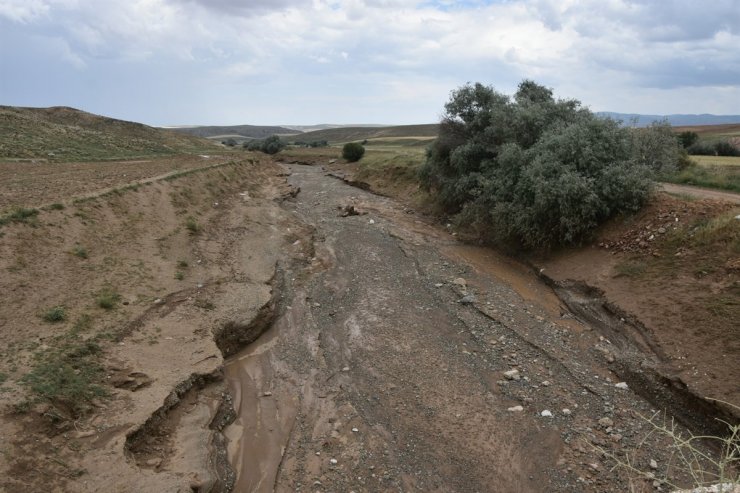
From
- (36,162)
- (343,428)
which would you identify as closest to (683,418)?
(343,428)

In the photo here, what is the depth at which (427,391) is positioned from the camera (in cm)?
975

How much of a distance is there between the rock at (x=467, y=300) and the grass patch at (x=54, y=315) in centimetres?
950

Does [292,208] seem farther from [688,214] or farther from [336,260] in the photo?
[688,214]

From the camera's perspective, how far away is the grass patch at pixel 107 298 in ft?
35.7

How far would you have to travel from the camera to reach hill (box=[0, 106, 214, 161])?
90.8 ft

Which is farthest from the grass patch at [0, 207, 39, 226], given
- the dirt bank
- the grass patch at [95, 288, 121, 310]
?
the grass patch at [95, 288, 121, 310]

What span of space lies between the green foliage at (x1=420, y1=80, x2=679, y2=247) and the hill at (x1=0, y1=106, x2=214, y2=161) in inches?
837

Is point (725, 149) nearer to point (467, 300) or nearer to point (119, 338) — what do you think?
point (467, 300)

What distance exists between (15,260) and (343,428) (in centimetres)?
874

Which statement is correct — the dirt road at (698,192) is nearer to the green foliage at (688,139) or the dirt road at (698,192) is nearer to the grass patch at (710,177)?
the grass patch at (710,177)

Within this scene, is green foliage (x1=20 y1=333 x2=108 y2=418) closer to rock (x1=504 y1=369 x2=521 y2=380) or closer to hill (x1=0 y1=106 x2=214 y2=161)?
rock (x1=504 y1=369 x2=521 y2=380)

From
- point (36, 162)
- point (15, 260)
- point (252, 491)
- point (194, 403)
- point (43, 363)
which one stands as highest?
point (36, 162)

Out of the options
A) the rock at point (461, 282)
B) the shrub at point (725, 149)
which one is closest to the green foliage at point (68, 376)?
the rock at point (461, 282)

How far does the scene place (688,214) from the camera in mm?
13609
